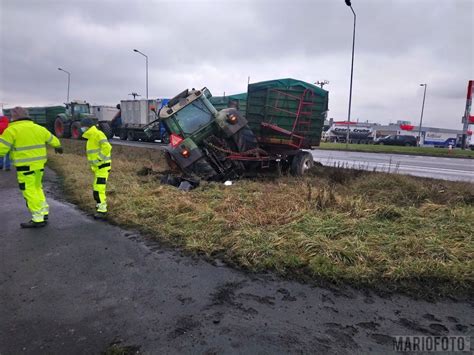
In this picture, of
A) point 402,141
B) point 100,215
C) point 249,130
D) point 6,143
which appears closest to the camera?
point 6,143

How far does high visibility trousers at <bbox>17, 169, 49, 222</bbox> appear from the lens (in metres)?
4.77

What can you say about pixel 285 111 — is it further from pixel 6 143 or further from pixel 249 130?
pixel 6 143

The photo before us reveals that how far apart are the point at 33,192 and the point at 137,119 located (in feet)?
70.1

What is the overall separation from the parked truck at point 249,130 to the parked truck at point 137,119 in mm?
15145

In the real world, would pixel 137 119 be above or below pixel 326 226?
above

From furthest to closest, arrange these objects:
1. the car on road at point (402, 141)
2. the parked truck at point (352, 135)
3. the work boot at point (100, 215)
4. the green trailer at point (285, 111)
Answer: the parked truck at point (352, 135), the car on road at point (402, 141), the green trailer at point (285, 111), the work boot at point (100, 215)

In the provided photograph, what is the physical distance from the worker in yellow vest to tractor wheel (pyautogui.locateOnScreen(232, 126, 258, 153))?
159 inches

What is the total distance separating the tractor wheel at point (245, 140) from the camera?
787cm

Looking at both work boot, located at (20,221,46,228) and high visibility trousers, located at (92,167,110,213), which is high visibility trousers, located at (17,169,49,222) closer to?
work boot, located at (20,221,46,228)

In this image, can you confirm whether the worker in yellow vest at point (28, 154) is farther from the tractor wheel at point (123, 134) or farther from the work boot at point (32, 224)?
the tractor wheel at point (123, 134)

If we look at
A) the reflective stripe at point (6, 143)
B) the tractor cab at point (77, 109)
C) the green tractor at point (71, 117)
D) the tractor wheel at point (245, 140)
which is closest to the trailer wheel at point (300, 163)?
the tractor wheel at point (245, 140)

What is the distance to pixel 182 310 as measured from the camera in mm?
2738

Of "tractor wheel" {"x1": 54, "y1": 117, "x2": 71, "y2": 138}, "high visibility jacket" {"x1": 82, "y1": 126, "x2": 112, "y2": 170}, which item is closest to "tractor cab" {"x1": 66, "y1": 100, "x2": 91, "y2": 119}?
"tractor wheel" {"x1": 54, "y1": 117, "x2": 71, "y2": 138}

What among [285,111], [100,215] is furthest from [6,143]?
[285,111]
